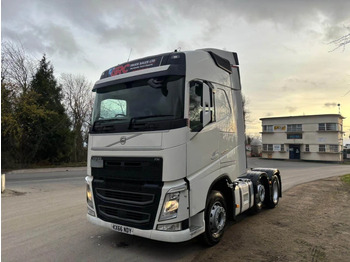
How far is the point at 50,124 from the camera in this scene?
2695cm

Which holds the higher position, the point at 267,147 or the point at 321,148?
the point at 267,147

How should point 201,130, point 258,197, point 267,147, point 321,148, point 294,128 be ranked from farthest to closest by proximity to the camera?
point 267,147 < point 294,128 < point 321,148 < point 258,197 < point 201,130

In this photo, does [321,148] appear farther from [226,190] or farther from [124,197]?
[124,197]

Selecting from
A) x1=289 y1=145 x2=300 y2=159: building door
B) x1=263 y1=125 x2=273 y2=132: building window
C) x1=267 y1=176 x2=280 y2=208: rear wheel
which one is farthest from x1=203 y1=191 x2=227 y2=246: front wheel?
x1=263 y1=125 x2=273 y2=132: building window

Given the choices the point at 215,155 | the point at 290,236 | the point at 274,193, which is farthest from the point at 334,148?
the point at 215,155

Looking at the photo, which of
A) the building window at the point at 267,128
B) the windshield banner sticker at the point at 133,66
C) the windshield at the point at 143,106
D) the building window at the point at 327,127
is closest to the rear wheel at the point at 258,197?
the windshield at the point at 143,106

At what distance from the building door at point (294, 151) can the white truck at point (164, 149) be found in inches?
1942

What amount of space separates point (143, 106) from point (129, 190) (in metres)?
1.42

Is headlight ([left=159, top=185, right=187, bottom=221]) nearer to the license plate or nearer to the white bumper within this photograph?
the white bumper

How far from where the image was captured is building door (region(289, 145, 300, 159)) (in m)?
50.5

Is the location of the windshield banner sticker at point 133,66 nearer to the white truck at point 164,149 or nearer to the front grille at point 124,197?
the white truck at point 164,149

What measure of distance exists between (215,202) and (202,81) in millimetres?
2216

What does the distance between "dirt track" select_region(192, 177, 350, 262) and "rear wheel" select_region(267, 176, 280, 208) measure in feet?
0.67

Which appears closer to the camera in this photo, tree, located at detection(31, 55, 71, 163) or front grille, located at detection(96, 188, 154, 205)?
front grille, located at detection(96, 188, 154, 205)
